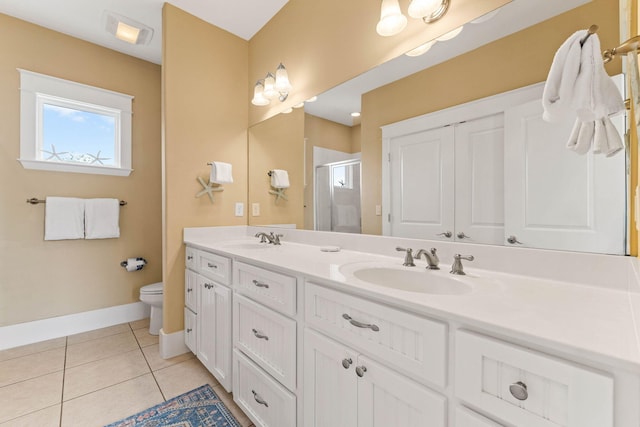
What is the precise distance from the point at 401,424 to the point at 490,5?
4.76 ft

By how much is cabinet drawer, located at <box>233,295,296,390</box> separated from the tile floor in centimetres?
44

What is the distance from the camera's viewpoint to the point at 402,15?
1278 millimetres

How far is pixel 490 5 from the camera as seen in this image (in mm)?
1070

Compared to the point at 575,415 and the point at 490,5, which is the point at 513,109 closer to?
the point at 490,5

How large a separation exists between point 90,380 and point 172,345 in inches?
18.2

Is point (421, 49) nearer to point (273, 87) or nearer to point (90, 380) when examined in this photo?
point (273, 87)

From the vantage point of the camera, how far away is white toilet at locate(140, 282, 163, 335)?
2301 mm

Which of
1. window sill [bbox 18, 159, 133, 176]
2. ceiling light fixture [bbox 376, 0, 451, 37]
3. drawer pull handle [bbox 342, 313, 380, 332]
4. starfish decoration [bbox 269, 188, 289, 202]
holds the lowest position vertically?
drawer pull handle [bbox 342, 313, 380, 332]

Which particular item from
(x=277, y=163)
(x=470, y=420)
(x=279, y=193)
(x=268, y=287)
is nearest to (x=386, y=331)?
(x=470, y=420)

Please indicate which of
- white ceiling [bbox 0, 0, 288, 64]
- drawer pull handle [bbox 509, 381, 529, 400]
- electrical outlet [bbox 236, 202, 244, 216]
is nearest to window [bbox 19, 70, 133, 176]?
white ceiling [bbox 0, 0, 288, 64]

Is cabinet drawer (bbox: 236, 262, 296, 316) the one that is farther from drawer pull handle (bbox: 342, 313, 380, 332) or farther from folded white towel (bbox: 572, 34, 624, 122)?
folded white towel (bbox: 572, 34, 624, 122)

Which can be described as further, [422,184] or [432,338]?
[422,184]

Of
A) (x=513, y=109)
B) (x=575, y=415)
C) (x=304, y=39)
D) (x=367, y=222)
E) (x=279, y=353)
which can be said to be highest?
(x=304, y=39)

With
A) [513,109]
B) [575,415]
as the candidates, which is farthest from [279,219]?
[575,415]
